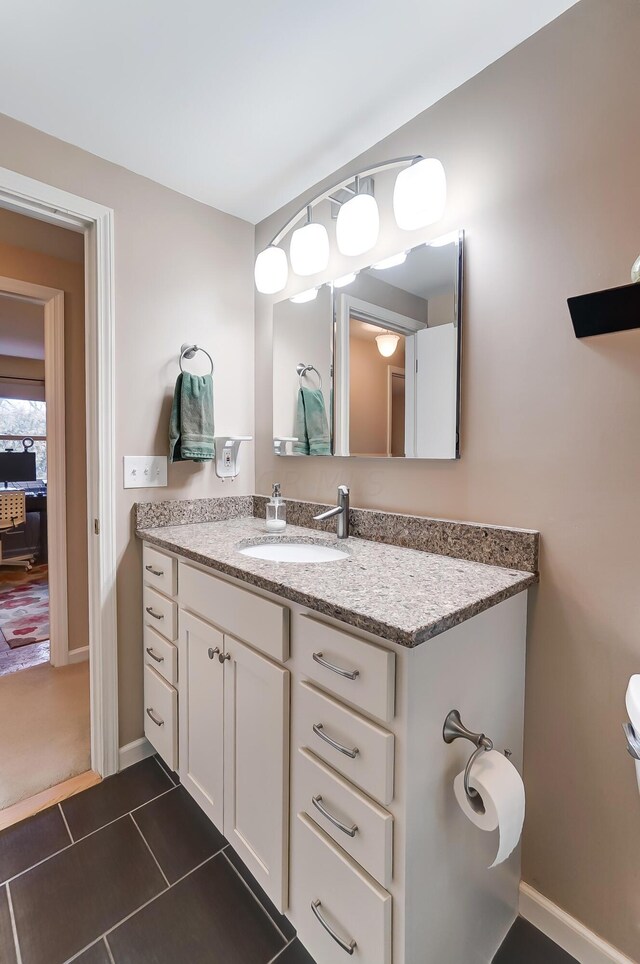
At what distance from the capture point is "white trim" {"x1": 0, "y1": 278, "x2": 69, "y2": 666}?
2.39 meters

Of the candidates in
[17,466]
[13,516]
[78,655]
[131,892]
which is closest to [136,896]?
[131,892]

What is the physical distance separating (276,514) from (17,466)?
4920 millimetres

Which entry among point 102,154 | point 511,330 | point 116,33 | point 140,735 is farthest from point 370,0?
point 140,735

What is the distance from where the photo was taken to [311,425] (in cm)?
177

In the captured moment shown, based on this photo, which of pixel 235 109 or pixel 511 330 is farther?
pixel 235 109

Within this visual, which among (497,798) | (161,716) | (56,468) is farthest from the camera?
(56,468)

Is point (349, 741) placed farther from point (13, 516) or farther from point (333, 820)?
point (13, 516)

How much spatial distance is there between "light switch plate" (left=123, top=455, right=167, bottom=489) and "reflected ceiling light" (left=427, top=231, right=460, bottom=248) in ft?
4.00

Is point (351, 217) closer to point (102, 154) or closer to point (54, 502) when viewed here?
point (102, 154)

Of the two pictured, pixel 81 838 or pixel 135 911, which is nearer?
pixel 135 911

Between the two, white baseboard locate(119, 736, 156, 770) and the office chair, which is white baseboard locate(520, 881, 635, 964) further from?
the office chair

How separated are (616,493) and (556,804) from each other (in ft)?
2.57

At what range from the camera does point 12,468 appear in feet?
17.1

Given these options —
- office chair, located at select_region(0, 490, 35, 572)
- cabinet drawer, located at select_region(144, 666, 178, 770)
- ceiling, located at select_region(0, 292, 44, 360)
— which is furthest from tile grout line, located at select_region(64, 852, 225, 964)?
office chair, located at select_region(0, 490, 35, 572)
